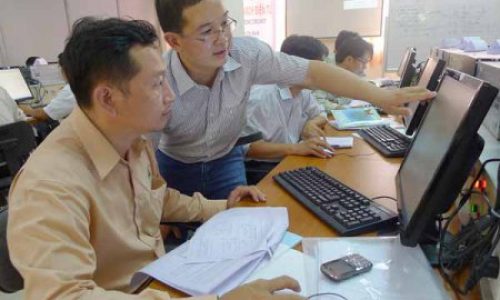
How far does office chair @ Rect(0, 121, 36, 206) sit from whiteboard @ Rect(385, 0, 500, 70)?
4032 millimetres

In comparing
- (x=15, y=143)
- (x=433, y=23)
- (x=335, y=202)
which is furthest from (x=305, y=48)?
(x=433, y=23)

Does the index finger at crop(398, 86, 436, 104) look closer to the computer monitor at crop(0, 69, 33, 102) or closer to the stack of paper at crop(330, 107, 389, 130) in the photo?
the stack of paper at crop(330, 107, 389, 130)

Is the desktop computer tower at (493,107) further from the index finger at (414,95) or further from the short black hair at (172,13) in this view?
the short black hair at (172,13)

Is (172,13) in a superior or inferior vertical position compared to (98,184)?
Result: superior

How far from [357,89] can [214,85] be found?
1.86 ft

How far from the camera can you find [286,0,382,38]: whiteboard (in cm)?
532

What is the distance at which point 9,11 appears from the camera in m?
5.31

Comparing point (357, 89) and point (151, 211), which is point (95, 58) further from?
point (357, 89)

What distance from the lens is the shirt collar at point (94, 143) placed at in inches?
37.5

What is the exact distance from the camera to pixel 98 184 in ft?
3.10

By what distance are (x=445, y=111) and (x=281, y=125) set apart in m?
1.25

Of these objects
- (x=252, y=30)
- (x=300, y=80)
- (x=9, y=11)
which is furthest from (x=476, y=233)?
(x=9, y=11)

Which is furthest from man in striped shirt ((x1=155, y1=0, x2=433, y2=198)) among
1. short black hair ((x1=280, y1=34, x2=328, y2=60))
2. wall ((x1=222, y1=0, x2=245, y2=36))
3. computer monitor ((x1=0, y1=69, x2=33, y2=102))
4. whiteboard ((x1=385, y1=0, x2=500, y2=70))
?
wall ((x1=222, y1=0, x2=245, y2=36))

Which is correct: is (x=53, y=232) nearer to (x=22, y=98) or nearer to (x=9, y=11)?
(x=22, y=98)
